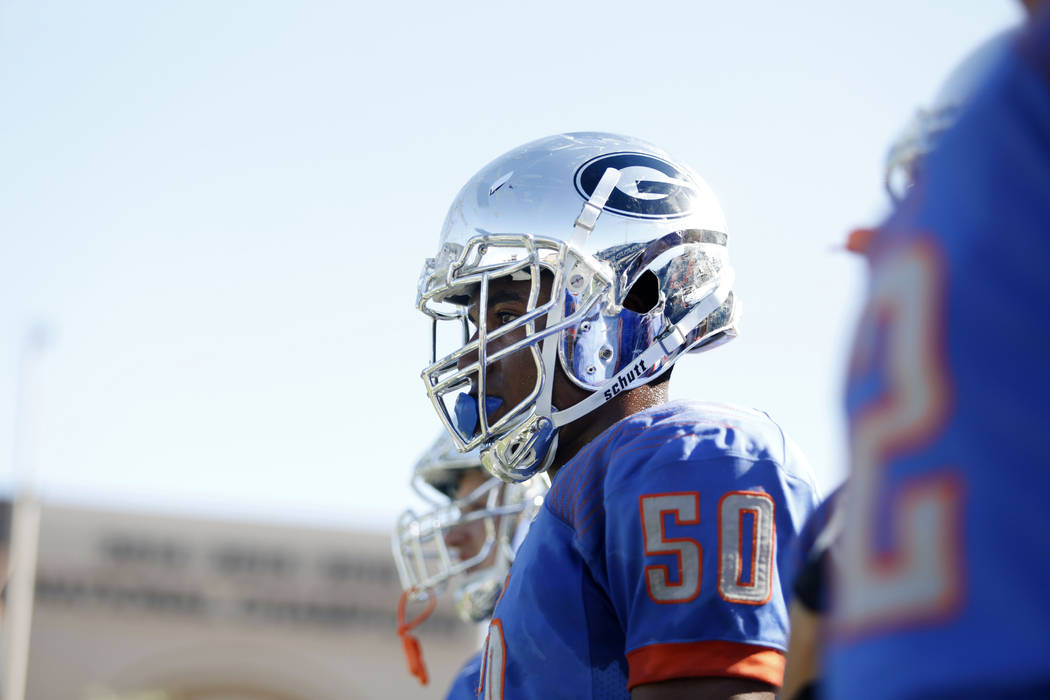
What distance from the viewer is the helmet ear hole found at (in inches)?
98.6

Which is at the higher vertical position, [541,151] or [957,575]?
[541,151]

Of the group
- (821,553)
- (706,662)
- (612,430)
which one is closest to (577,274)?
(612,430)

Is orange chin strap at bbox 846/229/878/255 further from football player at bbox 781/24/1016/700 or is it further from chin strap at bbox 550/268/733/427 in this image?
chin strap at bbox 550/268/733/427

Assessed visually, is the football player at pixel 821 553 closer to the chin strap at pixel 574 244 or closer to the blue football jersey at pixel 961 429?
the blue football jersey at pixel 961 429

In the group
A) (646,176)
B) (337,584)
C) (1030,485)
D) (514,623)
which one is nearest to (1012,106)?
(1030,485)

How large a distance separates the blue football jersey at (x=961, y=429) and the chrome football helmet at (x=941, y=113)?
0.17 ft

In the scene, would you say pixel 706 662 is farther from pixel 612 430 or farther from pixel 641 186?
pixel 641 186

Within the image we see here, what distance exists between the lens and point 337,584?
66.1ft

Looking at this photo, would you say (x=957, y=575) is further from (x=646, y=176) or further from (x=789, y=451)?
(x=646, y=176)

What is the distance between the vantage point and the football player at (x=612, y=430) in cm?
179

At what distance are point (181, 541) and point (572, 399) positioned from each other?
18887 millimetres

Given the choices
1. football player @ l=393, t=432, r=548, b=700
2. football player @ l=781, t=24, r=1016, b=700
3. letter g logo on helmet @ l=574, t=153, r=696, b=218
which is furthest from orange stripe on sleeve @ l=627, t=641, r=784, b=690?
football player @ l=393, t=432, r=548, b=700

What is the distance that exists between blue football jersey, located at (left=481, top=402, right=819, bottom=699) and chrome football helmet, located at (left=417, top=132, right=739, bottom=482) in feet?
0.93

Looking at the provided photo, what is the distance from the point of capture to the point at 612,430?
2.12 meters
